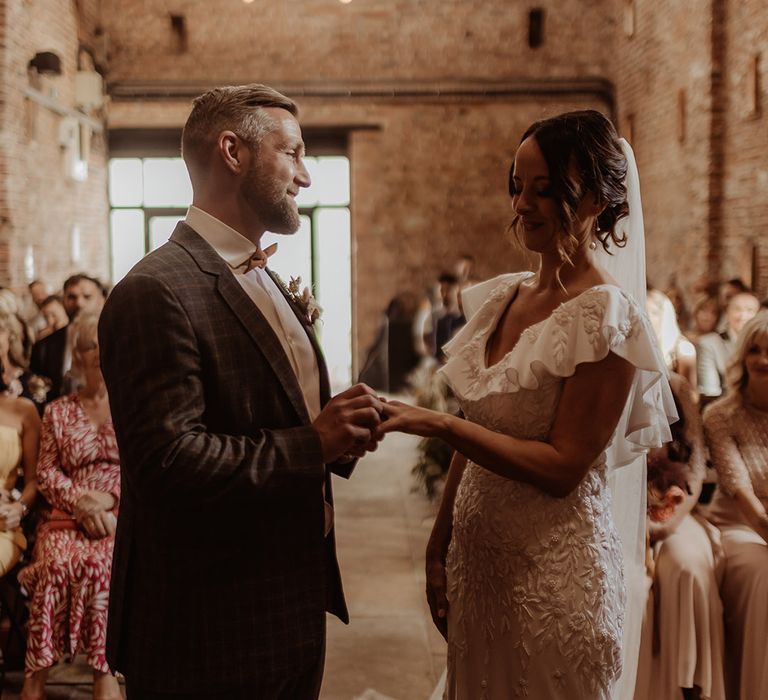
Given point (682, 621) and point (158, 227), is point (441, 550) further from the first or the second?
point (158, 227)

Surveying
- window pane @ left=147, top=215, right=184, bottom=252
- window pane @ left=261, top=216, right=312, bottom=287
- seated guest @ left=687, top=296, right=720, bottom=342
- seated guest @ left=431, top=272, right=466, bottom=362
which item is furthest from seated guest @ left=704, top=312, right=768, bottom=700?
window pane @ left=147, top=215, right=184, bottom=252

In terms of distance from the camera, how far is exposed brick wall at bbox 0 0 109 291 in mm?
9211

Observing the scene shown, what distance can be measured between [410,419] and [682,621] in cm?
191

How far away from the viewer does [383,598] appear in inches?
199

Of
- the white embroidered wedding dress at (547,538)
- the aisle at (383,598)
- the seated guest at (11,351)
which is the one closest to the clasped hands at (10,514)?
the seated guest at (11,351)

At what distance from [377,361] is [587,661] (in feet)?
36.1

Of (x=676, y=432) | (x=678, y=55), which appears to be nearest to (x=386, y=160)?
(x=678, y=55)

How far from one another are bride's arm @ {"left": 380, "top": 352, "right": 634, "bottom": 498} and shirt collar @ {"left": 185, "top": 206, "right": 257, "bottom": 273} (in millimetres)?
423

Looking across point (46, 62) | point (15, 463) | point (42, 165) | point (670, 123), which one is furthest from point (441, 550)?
point (670, 123)

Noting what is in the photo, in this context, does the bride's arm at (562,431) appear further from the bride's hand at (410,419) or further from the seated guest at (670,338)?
the seated guest at (670,338)

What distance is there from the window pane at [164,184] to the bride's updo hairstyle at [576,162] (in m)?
Result: 11.7

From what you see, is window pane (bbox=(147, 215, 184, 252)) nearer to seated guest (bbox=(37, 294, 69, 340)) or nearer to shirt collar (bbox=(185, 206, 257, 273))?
seated guest (bbox=(37, 294, 69, 340))

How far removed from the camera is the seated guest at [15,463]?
3.79 meters

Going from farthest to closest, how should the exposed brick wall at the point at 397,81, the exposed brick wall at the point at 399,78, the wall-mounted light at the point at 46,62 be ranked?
the exposed brick wall at the point at 399,78 → the exposed brick wall at the point at 397,81 → the wall-mounted light at the point at 46,62
